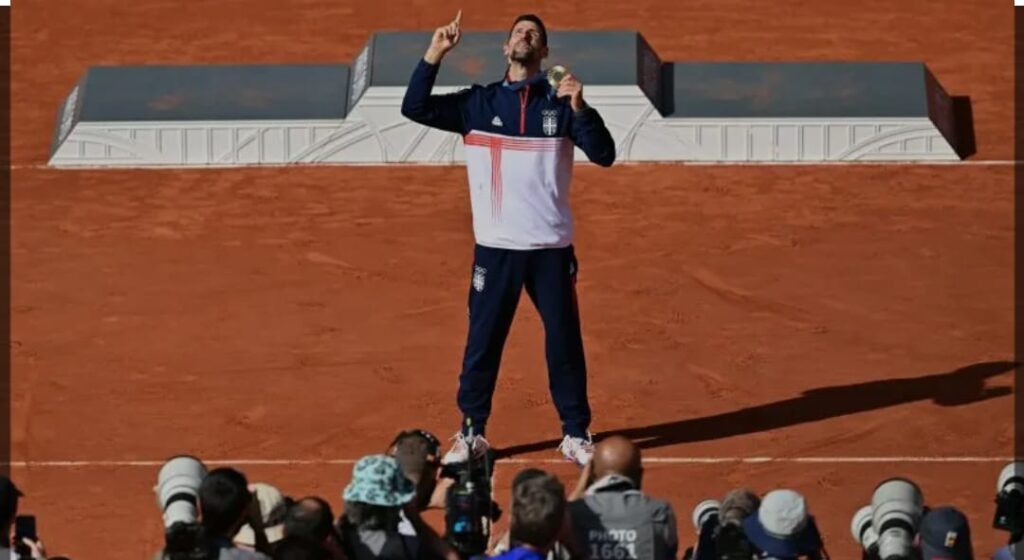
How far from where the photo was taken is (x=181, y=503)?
38.0 feet

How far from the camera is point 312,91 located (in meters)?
22.8

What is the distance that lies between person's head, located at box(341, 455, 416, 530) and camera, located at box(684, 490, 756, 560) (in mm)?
1240

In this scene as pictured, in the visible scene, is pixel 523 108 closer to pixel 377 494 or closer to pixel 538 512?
pixel 377 494

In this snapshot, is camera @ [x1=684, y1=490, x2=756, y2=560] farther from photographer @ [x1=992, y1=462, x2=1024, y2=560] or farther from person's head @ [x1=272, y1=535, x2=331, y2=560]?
person's head @ [x1=272, y1=535, x2=331, y2=560]

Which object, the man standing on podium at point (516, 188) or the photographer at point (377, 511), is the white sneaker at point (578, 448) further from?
the photographer at point (377, 511)

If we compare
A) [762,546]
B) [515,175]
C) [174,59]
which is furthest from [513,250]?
[174,59]

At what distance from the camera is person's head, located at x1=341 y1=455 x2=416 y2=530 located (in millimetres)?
11195

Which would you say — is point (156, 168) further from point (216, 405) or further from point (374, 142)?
point (216, 405)

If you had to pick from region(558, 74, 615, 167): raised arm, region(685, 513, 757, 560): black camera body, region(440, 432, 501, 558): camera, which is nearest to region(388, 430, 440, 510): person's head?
region(440, 432, 501, 558): camera

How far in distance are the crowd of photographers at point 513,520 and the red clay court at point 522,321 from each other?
2.83m

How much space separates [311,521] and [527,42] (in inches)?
173

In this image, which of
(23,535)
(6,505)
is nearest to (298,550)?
(6,505)

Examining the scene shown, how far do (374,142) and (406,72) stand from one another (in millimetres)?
595

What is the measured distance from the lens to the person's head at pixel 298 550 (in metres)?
10.7
